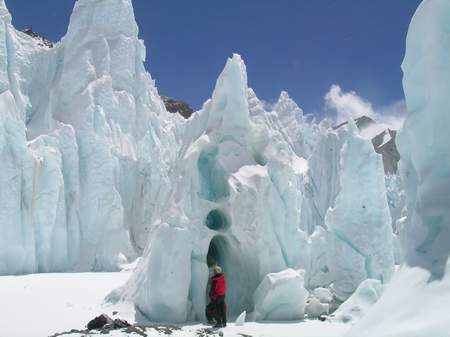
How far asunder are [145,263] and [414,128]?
24.5 ft

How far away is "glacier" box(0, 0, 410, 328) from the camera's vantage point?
1167 cm

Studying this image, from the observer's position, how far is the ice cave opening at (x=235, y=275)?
41.5 feet

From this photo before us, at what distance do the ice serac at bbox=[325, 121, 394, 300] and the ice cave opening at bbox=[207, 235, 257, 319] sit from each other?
4119 millimetres

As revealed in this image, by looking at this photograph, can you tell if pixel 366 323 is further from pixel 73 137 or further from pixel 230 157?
pixel 73 137

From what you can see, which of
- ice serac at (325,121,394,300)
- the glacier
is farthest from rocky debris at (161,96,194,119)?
ice serac at (325,121,394,300)

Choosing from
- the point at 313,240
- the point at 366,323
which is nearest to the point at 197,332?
the point at 366,323

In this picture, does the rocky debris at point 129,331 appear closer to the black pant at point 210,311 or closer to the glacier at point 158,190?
the black pant at point 210,311

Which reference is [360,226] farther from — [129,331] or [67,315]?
[129,331]

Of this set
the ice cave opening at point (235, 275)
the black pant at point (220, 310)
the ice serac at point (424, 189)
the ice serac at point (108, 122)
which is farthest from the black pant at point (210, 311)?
the ice serac at point (108, 122)

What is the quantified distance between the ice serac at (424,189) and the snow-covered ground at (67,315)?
4.41m

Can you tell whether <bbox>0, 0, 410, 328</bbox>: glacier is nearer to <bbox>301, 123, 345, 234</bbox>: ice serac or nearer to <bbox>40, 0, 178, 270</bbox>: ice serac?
<bbox>40, 0, 178, 270</bbox>: ice serac

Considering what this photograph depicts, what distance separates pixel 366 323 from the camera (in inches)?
188

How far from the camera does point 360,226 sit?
17016mm

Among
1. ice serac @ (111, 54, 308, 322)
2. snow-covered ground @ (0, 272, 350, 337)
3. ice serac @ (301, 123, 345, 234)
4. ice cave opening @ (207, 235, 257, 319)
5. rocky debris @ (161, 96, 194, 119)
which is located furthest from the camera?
rocky debris @ (161, 96, 194, 119)
